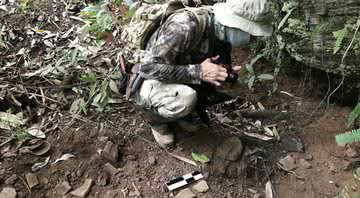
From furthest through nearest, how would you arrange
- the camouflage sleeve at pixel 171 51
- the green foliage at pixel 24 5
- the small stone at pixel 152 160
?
the green foliage at pixel 24 5
the small stone at pixel 152 160
the camouflage sleeve at pixel 171 51

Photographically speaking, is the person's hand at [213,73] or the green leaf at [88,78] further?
the green leaf at [88,78]

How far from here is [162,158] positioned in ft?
12.3

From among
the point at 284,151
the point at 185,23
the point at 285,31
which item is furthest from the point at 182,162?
the point at 285,31

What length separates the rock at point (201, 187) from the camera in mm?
3451

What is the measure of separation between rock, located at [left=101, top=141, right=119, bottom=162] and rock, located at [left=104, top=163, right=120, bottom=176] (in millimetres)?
82

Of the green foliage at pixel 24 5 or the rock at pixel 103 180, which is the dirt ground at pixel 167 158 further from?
the green foliage at pixel 24 5

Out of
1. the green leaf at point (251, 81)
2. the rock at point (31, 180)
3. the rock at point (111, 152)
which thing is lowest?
the rock at point (31, 180)

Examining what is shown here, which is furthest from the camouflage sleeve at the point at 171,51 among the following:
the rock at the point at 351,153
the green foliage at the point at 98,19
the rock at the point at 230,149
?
the green foliage at the point at 98,19

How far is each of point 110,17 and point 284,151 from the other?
2643mm

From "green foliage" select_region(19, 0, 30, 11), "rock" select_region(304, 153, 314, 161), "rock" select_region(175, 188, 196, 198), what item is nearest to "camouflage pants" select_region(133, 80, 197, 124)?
"rock" select_region(175, 188, 196, 198)

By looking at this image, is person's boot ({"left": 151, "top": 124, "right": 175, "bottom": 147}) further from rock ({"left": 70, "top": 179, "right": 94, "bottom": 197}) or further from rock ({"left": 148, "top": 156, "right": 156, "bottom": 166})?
rock ({"left": 70, "top": 179, "right": 94, "bottom": 197})

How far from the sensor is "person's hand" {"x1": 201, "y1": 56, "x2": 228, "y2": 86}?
322cm

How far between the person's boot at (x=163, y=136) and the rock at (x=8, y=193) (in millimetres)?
1290

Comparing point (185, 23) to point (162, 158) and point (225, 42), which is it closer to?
point (225, 42)
